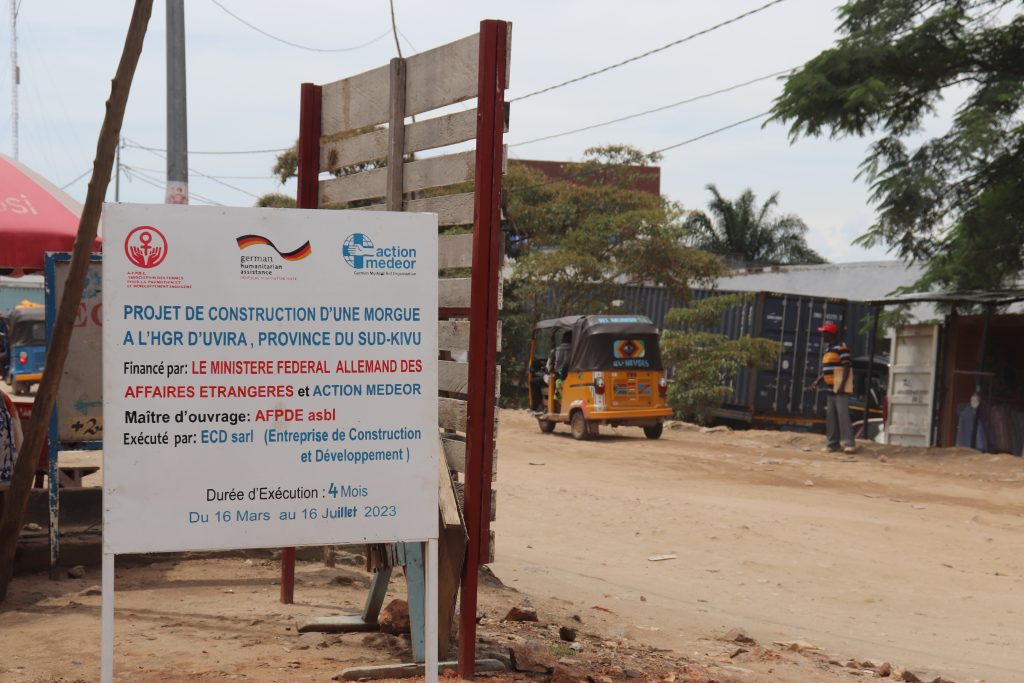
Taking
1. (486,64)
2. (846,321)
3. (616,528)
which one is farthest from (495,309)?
(846,321)

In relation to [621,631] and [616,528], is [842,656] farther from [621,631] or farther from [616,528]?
[616,528]

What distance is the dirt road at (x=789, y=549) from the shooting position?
7.59 meters

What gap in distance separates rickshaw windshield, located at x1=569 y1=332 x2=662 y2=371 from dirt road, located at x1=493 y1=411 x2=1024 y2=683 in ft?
9.76

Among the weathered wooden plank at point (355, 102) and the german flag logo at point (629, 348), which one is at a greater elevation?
the weathered wooden plank at point (355, 102)

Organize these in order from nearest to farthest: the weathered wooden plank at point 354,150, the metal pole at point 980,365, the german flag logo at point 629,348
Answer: the weathered wooden plank at point 354,150 → the metal pole at point 980,365 → the german flag logo at point 629,348

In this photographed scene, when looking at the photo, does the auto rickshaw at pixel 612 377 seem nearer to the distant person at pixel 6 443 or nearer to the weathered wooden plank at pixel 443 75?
the distant person at pixel 6 443

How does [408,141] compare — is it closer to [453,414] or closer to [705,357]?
[453,414]

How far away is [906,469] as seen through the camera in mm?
16656

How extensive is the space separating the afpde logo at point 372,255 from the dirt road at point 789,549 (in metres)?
3.27

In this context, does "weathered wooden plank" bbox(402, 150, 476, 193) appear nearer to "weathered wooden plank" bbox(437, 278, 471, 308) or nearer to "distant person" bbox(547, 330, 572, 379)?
"weathered wooden plank" bbox(437, 278, 471, 308)

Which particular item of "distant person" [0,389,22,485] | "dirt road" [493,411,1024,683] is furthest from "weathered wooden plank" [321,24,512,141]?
"dirt road" [493,411,1024,683]

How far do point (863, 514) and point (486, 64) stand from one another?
8962mm

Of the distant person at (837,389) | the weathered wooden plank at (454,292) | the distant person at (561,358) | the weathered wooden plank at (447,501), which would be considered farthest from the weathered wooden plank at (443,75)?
the distant person at (561,358)

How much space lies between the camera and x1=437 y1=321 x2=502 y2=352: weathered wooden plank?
502 cm
